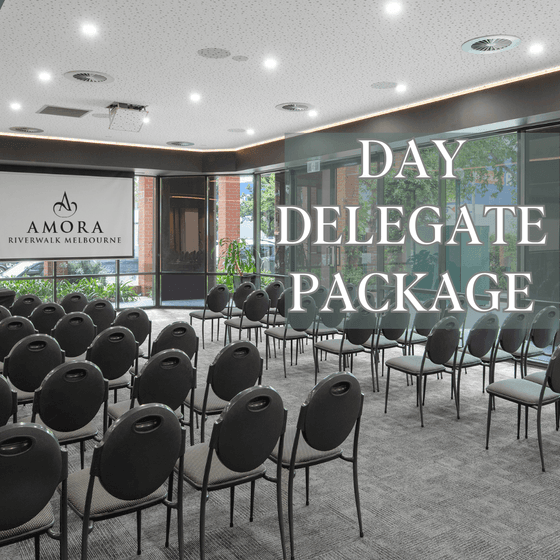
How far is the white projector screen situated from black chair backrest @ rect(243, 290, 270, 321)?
5115 millimetres

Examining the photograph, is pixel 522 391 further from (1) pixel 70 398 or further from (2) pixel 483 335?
(1) pixel 70 398

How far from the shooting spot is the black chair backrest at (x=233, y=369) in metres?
3.98

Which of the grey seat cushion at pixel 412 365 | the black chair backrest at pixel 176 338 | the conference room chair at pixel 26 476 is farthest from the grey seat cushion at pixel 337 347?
the conference room chair at pixel 26 476

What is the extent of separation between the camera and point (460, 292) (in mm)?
8141

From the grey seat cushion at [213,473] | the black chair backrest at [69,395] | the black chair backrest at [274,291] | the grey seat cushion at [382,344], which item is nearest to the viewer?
the grey seat cushion at [213,473]

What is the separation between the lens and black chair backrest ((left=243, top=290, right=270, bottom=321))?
7.59 meters

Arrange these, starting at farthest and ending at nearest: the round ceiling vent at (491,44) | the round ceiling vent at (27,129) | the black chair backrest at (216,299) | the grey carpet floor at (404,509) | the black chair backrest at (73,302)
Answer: the round ceiling vent at (27,129)
the black chair backrest at (216,299)
the black chair backrest at (73,302)
the round ceiling vent at (491,44)
the grey carpet floor at (404,509)

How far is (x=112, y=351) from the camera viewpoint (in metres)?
4.61

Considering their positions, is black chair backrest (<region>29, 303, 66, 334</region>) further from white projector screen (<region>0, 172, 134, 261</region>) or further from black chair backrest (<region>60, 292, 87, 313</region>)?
white projector screen (<region>0, 172, 134, 261</region>)

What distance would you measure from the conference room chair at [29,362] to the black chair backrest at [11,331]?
857 mm

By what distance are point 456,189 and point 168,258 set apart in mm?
6754

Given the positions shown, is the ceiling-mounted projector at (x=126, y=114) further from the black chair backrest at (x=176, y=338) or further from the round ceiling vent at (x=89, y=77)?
the black chair backrest at (x=176, y=338)

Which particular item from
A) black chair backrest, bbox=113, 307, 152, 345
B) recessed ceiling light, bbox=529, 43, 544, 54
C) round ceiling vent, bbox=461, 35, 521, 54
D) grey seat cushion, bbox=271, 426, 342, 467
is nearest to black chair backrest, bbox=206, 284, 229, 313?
black chair backrest, bbox=113, 307, 152, 345

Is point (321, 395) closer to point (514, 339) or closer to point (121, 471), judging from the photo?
point (121, 471)
